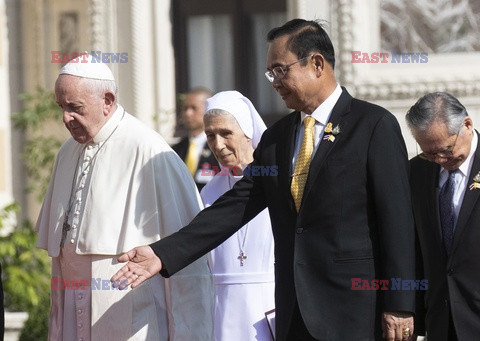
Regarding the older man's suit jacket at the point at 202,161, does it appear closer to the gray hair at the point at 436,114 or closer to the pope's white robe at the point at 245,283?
the pope's white robe at the point at 245,283

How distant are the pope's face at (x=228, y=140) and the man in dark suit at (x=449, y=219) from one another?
1157mm

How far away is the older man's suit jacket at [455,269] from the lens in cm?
593

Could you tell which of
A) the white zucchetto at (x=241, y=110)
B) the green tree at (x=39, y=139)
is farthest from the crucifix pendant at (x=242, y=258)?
the green tree at (x=39, y=139)

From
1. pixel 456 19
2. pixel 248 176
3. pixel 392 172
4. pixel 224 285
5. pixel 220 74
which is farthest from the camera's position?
pixel 220 74

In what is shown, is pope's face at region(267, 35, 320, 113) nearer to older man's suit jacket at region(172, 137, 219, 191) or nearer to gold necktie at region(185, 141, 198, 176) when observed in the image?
older man's suit jacket at region(172, 137, 219, 191)

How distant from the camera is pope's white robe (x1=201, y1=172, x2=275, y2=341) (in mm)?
6770

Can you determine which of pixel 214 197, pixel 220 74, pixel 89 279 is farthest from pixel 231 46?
pixel 89 279

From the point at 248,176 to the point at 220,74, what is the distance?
695 centimetres

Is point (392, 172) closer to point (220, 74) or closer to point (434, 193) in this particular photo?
point (434, 193)

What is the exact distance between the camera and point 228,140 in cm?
689

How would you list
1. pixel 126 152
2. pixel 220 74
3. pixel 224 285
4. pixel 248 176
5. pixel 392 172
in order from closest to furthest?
pixel 392 172 < pixel 248 176 < pixel 126 152 < pixel 224 285 < pixel 220 74

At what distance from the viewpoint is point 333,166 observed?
5.51 metres

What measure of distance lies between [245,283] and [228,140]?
729 millimetres

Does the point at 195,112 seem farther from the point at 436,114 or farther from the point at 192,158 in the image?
the point at 436,114
